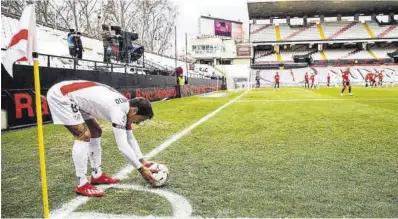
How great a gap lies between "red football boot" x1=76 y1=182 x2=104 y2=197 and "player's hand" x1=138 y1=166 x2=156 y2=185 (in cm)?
44

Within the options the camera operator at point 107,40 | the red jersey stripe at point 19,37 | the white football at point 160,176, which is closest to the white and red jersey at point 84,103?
the white football at point 160,176

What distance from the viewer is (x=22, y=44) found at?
300cm

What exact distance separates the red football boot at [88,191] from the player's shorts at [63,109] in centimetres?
65

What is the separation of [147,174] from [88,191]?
0.60m

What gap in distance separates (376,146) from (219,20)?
76.6 meters

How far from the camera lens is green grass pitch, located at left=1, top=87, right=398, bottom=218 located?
3.30 m

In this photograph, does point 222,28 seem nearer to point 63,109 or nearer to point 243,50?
point 243,50

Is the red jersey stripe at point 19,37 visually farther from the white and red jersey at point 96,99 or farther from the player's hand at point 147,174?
the player's hand at point 147,174

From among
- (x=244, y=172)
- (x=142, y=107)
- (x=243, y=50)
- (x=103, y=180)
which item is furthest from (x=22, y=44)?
(x=243, y=50)

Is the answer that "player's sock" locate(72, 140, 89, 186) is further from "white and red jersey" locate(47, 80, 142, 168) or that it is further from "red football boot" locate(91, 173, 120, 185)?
"red football boot" locate(91, 173, 120, 185)

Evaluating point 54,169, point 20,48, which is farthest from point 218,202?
point 54,169

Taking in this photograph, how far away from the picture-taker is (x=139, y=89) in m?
16.8

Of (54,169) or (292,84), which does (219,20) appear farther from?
(54,169)

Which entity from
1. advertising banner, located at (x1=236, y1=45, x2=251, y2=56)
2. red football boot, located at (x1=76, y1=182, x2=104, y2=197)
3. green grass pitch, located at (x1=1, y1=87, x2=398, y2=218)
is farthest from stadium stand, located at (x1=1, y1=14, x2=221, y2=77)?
advertising banner, located at (x1=236, y1=45, x2=251, y2=56)
